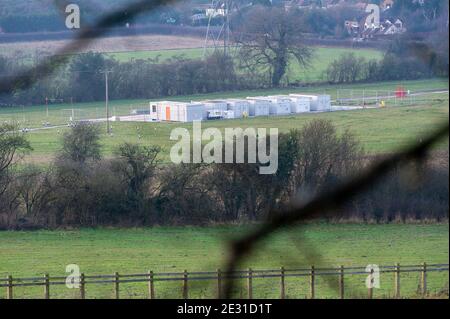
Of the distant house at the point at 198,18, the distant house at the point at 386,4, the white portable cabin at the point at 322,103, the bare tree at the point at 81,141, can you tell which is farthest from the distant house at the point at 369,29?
the bare tree at the point at 81,141

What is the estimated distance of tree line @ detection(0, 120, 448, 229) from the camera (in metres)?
0.40

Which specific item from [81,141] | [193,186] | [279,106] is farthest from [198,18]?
[81,141]

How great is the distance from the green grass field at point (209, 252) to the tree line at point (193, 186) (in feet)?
0.08

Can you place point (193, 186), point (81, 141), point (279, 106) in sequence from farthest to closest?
point (81, 141)
point (279, 106)
point (193, 186)

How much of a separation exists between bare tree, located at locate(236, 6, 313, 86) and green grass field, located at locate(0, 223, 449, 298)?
175mm

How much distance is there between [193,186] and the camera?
1.41 metres

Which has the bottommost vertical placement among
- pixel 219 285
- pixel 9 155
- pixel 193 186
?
pixel 9 155

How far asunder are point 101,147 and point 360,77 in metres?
4.68

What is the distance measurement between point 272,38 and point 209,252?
66 centimetres

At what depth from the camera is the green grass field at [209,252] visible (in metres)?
0.38

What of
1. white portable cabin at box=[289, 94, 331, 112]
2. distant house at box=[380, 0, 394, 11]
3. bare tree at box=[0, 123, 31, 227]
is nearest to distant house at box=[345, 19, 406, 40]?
distant house at box=[380, 0, 394, 11]

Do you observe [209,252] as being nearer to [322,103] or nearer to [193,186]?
[193,186]

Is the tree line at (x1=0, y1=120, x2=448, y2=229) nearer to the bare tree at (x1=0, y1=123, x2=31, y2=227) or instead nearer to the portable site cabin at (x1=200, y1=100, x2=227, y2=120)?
the bare tree at (x1=0, y1=123, x2=31, y2=227)
